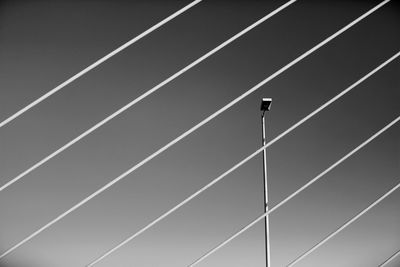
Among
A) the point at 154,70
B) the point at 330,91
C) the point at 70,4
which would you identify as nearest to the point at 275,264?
the point at 330,91

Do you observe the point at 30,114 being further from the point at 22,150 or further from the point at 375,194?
the point at 375,194

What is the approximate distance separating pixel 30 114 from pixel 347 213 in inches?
109

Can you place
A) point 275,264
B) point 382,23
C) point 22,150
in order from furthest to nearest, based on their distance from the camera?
1. point 382,23
2. point 22,150
3. point 275,264

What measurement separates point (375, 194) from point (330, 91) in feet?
3.08

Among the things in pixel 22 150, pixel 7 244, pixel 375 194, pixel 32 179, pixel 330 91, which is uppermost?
pixel 22 150

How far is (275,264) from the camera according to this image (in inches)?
144

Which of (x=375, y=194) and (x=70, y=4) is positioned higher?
(x=70, y=4)

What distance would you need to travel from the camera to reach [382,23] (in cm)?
423

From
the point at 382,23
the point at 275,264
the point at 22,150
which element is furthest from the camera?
the point at 382,23

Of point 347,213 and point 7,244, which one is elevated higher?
point 7,244

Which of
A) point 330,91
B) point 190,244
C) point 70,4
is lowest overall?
point 190,244

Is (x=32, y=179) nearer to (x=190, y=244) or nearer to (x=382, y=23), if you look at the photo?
(x=190, y=244)

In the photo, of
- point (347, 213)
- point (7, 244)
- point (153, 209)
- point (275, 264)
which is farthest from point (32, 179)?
point (347, 213)

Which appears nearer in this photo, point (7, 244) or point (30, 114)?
point (7, 244)
